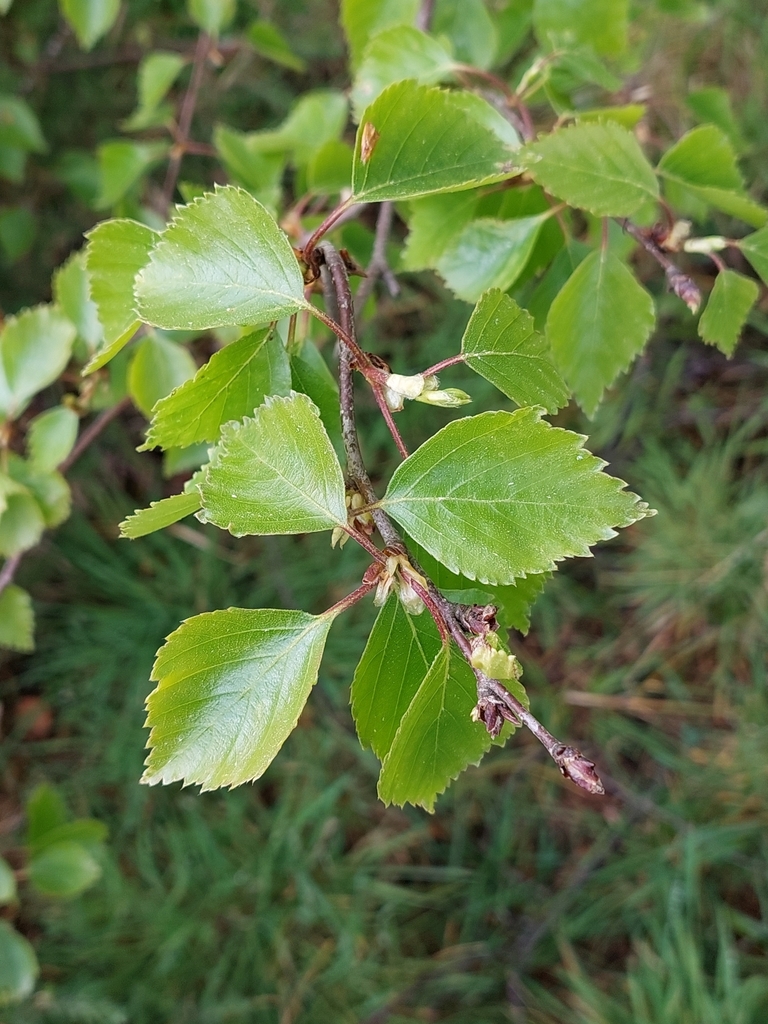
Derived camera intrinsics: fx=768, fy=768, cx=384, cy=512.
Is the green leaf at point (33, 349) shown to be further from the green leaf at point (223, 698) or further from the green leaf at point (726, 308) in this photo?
the green leaf at point (726, 308)

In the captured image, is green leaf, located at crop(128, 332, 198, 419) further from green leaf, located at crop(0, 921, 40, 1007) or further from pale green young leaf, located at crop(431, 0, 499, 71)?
green leaf, located at crop(0, 921, 40, 1007)

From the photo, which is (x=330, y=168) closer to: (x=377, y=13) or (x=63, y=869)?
(x=377, y=13)

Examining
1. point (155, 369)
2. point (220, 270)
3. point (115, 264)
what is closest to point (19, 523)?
point (155, 369)

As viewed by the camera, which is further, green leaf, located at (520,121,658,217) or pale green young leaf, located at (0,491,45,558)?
pale green young leaf, located at (0,491,45,558)

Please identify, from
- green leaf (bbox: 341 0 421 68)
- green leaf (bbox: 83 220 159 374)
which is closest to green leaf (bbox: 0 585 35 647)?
green leaf (bbox: 83 220 159 374)

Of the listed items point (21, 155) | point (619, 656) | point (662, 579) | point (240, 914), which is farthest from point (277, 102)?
point (240, 914)

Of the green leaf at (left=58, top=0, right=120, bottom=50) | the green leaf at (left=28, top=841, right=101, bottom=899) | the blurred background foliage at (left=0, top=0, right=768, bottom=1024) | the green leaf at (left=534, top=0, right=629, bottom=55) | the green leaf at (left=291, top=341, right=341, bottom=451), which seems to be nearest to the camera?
the green leaf at (left=291, top=341, right=341, bottom=451)

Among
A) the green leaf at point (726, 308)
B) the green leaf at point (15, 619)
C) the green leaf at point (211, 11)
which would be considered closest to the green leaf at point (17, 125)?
Answer: the green leaf at point (211, 11)

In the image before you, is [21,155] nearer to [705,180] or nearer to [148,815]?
[705,180]
